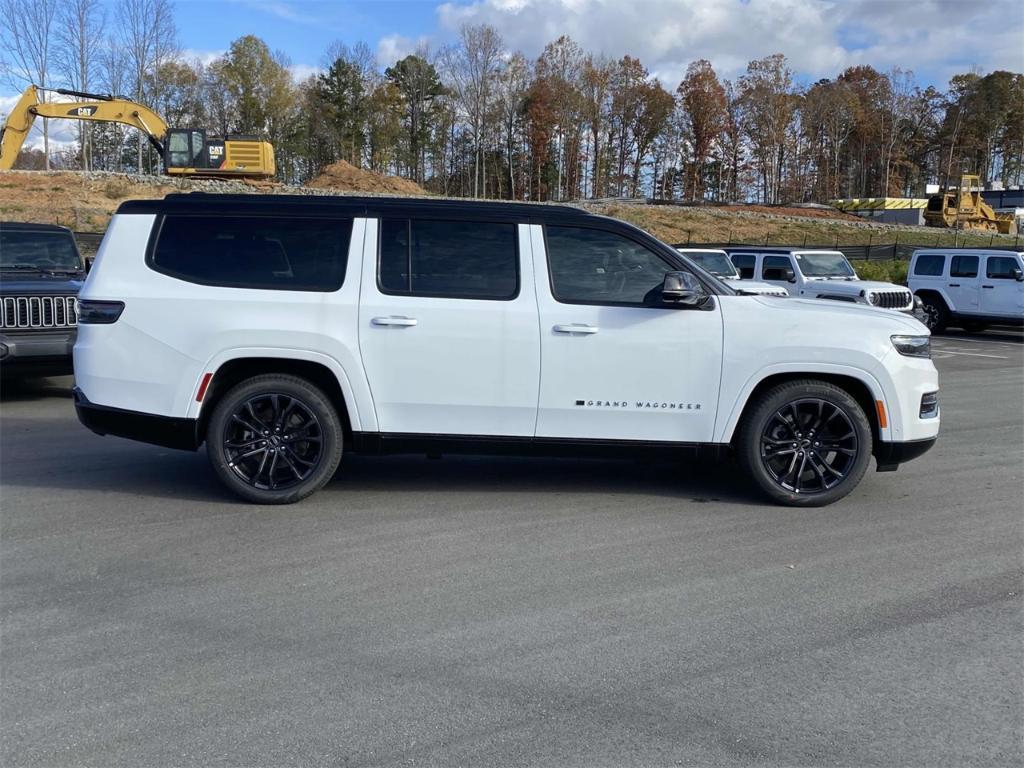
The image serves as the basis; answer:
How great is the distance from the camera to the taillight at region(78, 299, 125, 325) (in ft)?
19.3

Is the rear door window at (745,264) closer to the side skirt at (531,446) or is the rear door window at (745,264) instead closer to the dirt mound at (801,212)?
the side skirt at (531,446)

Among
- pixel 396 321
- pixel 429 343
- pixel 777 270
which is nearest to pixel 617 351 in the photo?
pixel 429 343

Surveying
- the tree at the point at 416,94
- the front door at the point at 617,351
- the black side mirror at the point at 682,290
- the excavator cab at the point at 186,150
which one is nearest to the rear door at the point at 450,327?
the front door at the point at 617,351

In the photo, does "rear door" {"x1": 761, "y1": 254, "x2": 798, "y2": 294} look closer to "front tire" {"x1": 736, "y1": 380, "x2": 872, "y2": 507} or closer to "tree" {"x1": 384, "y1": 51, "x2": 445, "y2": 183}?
"front tire" {"x1": 736, "y1": 380, "x2": 872, "y2": 507}

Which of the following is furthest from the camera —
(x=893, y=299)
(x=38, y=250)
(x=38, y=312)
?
(x=893, y=299)

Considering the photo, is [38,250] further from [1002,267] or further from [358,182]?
[358,182]

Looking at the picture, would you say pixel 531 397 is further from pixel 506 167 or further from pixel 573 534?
pixel 506 167

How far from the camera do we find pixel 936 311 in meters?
21.3

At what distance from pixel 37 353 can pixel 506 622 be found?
7358 mm

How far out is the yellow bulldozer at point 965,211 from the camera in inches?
2319

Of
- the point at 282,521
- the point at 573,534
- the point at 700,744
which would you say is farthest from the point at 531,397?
the point at 700,744

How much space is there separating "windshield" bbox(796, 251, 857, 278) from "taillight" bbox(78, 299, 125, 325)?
1615 cm

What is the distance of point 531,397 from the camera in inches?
234

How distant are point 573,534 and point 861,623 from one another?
5.89 ft
